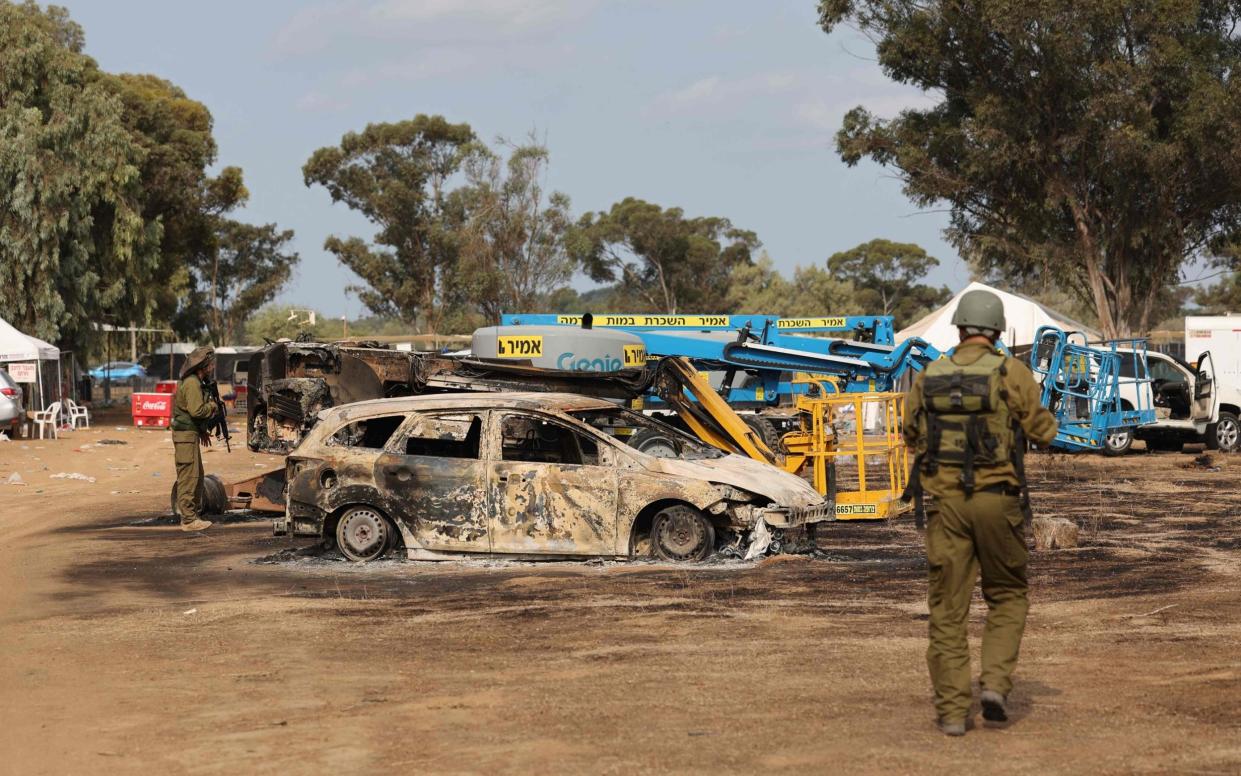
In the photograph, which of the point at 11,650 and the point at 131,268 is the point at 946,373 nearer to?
the point at 11,650

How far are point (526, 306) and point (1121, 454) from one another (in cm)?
4207

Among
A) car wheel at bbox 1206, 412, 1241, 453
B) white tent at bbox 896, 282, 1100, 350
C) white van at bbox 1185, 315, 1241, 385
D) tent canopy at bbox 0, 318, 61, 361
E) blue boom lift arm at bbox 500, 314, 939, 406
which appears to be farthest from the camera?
white tent at bbox 896, 282, 1100, 350

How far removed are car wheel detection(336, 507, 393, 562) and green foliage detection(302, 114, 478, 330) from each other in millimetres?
56440

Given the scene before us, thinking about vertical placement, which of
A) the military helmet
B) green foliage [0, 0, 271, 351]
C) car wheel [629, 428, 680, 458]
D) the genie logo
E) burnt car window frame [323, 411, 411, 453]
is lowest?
car wheel [629, 428, 680, 458]

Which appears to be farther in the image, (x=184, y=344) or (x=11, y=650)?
(x=184, y=344)

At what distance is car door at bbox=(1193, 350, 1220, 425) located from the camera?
87.4 ft

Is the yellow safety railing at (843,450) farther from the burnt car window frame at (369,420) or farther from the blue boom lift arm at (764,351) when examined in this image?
the burnt car window frame at (369,420)

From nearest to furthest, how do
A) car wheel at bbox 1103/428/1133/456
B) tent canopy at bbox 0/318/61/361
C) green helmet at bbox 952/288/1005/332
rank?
green helmet at bbox 952/288/1005/332 < car wheel at bbox 1103/428/1133/456 < tent canopy at bbox 0/318/61/361

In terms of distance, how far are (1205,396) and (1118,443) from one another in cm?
191

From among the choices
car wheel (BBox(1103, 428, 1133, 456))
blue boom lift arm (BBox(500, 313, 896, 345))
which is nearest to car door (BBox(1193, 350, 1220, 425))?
car wheel (BBox(1103, 428, 1133, 456))

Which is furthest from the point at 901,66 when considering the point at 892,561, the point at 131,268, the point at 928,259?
the point at 928,259

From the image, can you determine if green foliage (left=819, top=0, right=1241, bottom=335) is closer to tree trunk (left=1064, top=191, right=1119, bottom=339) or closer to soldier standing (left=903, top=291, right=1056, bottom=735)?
tree trunk (left=1064, top=191, right=1119, bottom=339)

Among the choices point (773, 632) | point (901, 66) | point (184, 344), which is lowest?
point (773, 632)

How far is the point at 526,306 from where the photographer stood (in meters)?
66.4
